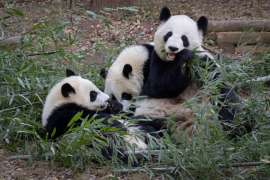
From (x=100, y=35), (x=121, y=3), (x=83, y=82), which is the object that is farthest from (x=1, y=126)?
(x=121, y=3)

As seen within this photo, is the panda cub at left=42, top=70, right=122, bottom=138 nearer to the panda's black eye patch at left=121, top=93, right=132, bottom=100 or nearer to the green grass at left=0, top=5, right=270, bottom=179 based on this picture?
the green grass at left=0, top=5, right=270, bottom=179

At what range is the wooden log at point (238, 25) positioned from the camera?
26.7 ft

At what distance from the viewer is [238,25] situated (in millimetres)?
8211

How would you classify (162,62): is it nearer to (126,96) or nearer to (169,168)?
(126,96)

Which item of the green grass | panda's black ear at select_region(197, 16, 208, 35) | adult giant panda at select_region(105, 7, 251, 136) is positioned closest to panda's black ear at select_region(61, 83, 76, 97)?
the green grass

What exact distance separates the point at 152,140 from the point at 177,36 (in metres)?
1.01

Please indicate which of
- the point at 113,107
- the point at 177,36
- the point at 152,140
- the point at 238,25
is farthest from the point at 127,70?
the point at 238,25

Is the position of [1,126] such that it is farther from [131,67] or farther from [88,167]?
[131,67]

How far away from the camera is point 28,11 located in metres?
9.77

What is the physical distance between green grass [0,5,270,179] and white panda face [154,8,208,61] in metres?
0.32

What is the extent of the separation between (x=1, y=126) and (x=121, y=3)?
4986mm

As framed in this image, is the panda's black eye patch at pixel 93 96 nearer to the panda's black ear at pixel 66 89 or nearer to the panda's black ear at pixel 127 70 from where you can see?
the panda's black ear at pixel 66 89

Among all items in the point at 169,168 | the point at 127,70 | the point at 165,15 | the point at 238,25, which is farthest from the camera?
the point at 238,25

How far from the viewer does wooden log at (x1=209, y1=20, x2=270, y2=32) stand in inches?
320
